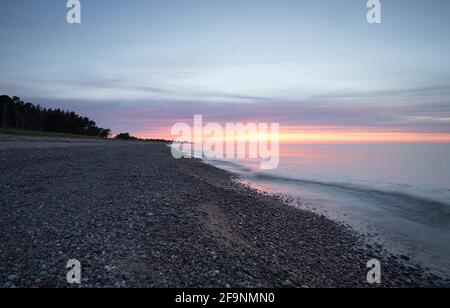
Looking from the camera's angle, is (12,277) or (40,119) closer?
A: (12,277)

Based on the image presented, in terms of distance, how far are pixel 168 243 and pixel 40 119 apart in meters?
102

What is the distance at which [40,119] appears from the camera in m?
89.7

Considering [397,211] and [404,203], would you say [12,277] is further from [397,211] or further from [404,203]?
[404,203]

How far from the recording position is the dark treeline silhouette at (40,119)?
7525 cm

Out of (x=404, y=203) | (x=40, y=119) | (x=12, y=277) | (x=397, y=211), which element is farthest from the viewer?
(x=40, y=119)

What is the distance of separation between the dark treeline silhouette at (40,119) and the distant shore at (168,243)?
79.4 metres

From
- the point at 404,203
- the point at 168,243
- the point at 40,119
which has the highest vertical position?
the point at 40,119

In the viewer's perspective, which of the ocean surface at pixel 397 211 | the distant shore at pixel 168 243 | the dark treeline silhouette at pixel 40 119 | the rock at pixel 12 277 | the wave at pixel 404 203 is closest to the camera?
the rock at pixel 12 277

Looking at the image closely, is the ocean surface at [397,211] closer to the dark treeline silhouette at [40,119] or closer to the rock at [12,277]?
the rock at [12,277]

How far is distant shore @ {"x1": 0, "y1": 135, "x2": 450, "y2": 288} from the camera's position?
5.70 metres

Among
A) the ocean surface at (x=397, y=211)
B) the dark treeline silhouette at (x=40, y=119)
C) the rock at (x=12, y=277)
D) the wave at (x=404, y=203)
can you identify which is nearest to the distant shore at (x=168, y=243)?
the rock at (x=12, y=277)

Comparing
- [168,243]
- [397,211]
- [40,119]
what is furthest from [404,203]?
[40,119]
